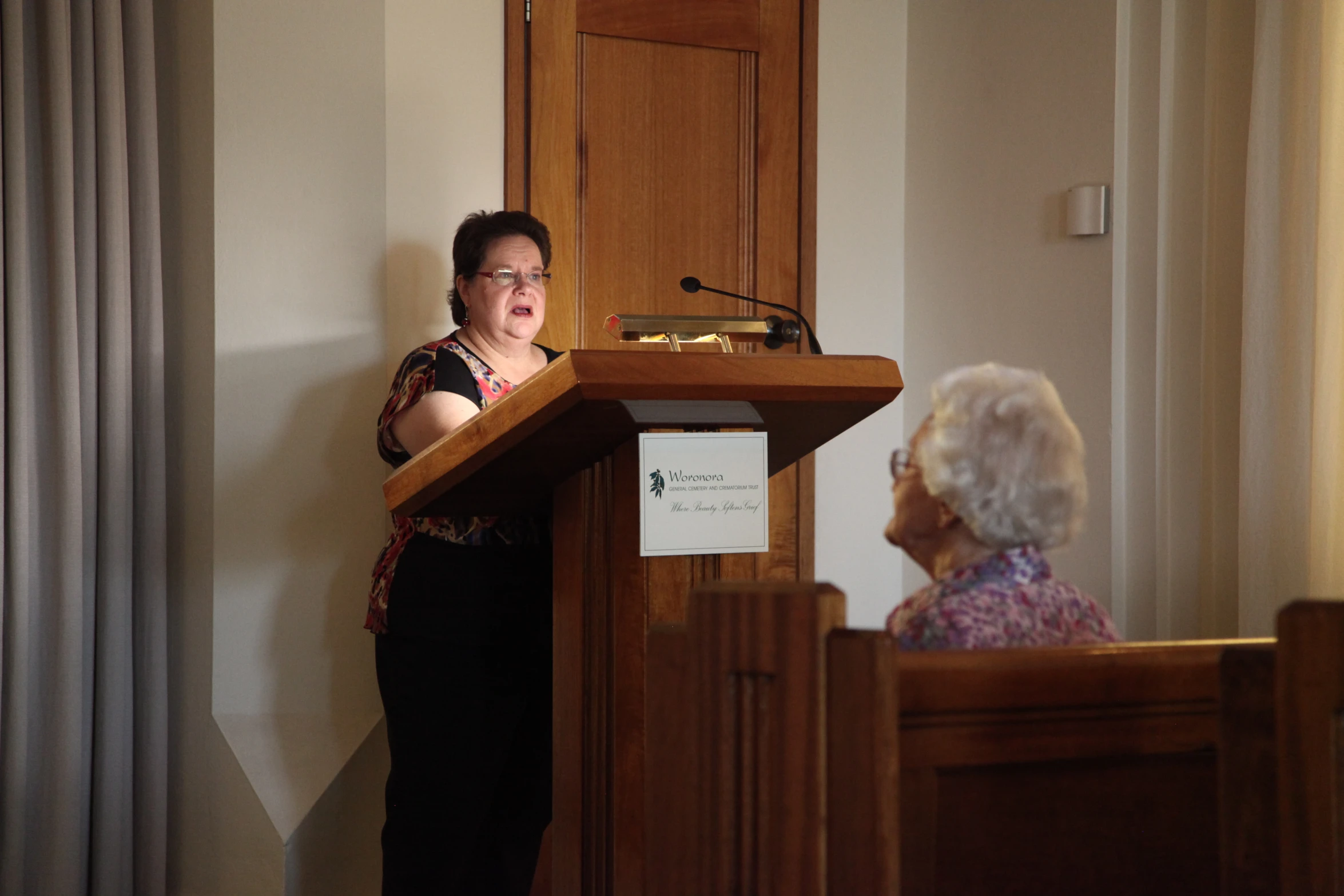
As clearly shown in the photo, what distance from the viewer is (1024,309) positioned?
3211 mm

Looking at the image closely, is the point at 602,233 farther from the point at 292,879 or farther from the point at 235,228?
the point at 292,879

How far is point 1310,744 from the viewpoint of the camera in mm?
780

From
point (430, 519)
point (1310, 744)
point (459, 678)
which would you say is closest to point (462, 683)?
point (459, 678)

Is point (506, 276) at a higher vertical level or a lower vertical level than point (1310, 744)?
higher

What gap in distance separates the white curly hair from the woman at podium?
1.01 metres

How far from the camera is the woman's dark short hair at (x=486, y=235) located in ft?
8.08

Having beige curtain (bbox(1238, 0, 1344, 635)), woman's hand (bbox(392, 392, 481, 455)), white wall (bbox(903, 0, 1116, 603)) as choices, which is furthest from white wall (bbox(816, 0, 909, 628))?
woman's hand (bbox(392, 392, 481, 455))

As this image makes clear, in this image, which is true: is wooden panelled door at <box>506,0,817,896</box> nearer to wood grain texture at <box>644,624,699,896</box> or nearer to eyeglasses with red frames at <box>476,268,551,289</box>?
eyeglasses with red frames at <box>476,268,551,289</box>

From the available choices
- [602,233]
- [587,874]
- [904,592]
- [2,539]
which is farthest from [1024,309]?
[2,539]

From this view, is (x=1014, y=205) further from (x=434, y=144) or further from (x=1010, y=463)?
(x=1010, y=463)

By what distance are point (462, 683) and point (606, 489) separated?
80cm

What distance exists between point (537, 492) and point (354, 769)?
58.8 inches

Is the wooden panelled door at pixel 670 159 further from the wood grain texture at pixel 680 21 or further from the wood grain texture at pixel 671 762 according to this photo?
the wood grain texture at pixel 671 762

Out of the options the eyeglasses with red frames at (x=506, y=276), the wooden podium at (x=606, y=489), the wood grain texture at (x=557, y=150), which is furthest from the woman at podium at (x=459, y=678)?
the wood grain texture at (x=557, y=150)
